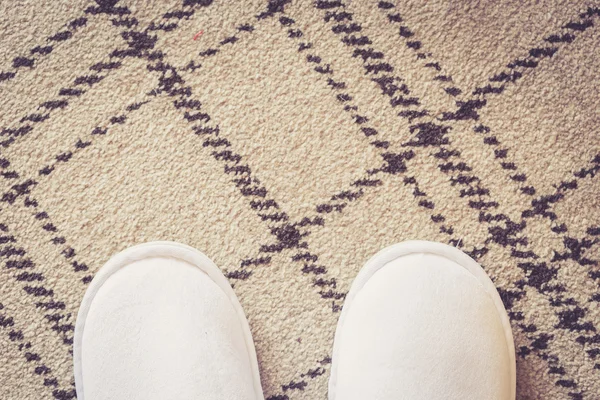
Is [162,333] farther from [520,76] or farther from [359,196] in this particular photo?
[520,76]

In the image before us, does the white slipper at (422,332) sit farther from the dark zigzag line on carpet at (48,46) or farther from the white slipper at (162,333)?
the dark zigzag line on carpet at (48,46)

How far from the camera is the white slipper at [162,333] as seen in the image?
2.34ft

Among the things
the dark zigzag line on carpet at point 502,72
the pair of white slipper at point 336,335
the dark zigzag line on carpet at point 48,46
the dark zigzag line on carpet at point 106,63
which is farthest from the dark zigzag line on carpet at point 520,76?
the dark zigzag line on carpet at point 48,46

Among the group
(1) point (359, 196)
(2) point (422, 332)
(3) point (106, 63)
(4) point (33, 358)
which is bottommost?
(4) point (33, 358)

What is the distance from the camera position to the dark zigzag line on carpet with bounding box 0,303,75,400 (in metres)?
0.76

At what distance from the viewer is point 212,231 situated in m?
0.76

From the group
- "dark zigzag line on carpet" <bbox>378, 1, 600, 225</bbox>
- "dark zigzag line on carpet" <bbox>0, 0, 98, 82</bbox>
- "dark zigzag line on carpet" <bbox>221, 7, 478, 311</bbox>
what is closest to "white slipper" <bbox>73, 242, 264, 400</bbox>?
"dark zigzag line on carpet" <bbox>221, 7, 478, 311</bbox>

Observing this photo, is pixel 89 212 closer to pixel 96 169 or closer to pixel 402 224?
pixel 96 169

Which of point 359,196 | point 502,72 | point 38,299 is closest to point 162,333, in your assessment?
point 38,299

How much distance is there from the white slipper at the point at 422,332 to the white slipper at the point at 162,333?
0.13 metres

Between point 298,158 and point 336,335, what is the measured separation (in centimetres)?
22

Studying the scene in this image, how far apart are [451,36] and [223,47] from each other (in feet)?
0.93

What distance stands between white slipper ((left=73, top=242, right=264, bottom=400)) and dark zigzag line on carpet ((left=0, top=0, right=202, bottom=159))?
20 cm

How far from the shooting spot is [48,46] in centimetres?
76
